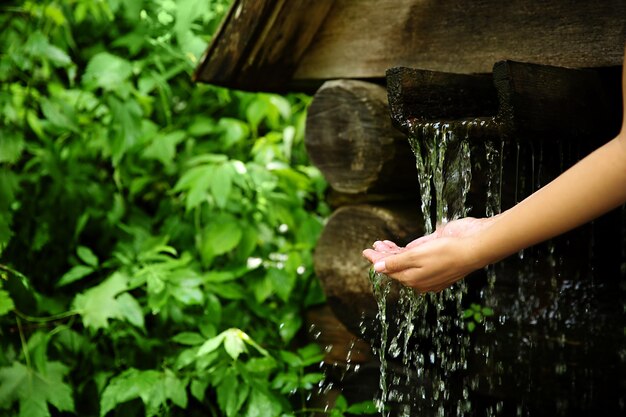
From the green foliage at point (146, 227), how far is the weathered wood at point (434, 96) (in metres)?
1.06

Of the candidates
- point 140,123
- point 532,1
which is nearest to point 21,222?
point 140,123

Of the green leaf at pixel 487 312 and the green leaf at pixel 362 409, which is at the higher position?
the green leaf at pixel 487 312

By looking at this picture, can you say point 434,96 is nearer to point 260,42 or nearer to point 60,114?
point 260,42

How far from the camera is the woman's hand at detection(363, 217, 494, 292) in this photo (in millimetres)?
1539

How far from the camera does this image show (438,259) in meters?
1.56

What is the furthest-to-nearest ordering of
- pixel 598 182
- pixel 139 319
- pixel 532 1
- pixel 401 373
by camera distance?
pixel 139 319, pixel 401 373, pixel 532 1, pixel 598 182

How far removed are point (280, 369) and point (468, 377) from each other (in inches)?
28.7

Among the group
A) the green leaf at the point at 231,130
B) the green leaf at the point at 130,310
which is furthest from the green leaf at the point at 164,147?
the green leaf at the point at 130,310

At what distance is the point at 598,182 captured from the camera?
1365mm

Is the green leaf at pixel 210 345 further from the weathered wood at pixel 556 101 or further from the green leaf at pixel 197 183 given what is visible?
the weathered wood at pixel 556 101

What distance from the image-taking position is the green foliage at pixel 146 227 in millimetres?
2713

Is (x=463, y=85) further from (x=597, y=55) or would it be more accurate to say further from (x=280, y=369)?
(x=280, y=369)

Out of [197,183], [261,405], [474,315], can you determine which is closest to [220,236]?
[197,183]

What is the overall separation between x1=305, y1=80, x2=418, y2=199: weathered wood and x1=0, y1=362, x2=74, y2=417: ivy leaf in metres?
1.27
